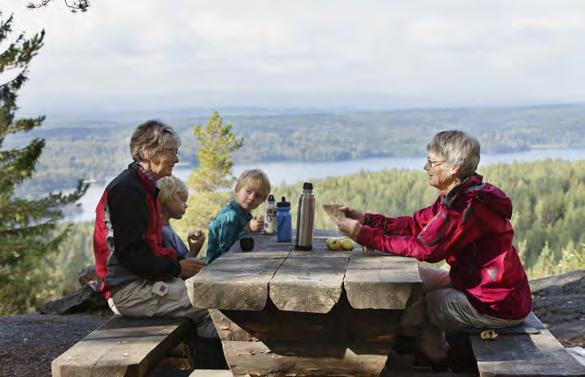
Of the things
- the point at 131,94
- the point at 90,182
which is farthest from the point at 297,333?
the point at 131,94

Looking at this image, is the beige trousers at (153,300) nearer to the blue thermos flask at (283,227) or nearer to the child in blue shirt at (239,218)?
the blue thermos flask at (283,227)

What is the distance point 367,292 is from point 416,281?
0.66 ft

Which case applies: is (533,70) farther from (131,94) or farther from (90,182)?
(90,182)

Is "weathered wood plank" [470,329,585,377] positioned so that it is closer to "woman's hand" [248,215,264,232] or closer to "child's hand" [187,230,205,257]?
"woman's hand" [248,215,264,232]

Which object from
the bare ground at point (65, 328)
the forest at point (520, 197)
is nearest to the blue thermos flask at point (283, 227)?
the bare ground at point (65, 328)

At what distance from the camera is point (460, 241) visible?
3.67 m

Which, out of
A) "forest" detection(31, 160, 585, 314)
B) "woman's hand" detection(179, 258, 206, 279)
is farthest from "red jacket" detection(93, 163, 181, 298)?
"forest" detection(31, 160, 585, 314)

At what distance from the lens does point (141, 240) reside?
12.4ft

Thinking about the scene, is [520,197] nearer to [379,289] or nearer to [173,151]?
[173,151]

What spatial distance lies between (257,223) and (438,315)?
142 centimetres

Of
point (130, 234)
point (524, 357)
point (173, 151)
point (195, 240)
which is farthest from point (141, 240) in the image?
point (524, 357)

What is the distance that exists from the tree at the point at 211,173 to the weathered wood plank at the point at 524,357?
26.4 meters

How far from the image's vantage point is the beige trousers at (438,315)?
3.79 m

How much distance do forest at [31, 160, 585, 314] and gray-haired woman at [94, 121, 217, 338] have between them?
16.3 m
